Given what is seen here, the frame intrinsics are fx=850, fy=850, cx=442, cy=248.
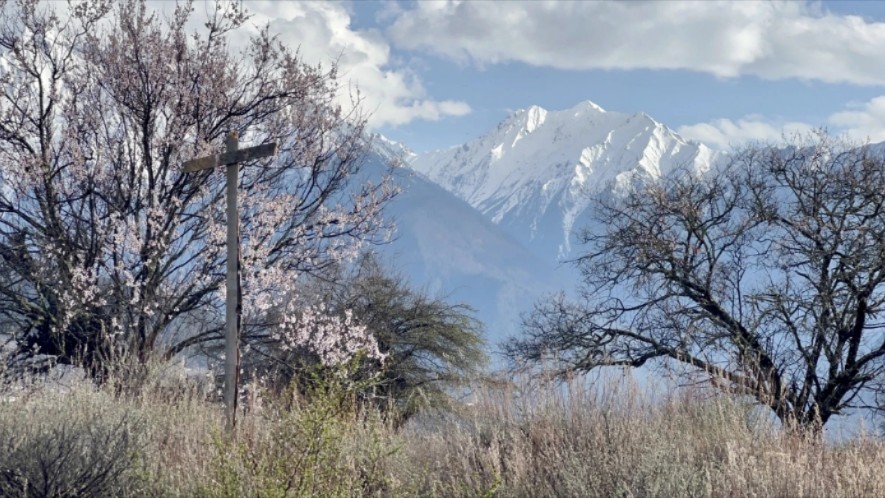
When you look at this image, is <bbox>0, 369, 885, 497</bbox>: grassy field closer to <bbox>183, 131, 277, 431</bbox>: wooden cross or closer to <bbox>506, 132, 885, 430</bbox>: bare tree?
<bbox>183, 131, 277, 431</bbox>: wooden cross

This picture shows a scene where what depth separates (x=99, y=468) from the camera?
5617mm

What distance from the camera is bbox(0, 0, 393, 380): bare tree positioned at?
11.4 meters

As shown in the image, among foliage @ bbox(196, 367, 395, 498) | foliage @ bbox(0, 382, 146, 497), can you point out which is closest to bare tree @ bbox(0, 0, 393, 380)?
foliage @ bbox(0, 382, 146, 497)

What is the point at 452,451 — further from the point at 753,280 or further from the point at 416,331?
the point at 416,331

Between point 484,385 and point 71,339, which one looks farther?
point 71,339

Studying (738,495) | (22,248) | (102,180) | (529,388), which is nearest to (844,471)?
(738,495)

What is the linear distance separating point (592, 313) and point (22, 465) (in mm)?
14819

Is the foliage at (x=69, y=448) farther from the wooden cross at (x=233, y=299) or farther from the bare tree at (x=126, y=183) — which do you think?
the bare tree at (x=126, y=183)

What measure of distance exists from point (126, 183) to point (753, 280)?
14553 mm

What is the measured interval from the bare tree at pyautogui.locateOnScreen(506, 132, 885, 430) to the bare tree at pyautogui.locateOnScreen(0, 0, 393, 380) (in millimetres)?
7464

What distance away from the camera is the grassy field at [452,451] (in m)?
4.77

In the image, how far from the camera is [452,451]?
629 centimetres

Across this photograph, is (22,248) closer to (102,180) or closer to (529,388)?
(102,180)

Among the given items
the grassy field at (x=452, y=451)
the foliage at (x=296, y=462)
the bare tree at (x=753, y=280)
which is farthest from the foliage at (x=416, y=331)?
the foliage at (x=296, y=462)
